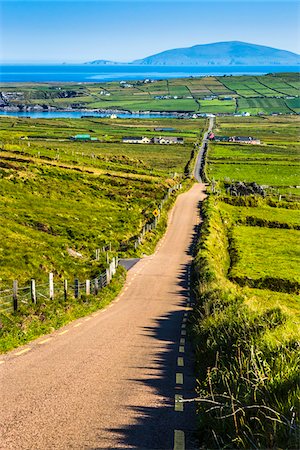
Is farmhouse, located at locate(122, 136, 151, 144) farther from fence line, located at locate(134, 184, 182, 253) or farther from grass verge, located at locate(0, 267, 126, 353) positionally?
grass verge, located at locate(0, 267, 126, 353)

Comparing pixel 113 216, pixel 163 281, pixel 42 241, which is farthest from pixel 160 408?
pixel 113 216

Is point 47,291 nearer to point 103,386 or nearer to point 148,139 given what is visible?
point 103,386

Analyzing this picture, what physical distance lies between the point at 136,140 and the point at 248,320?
175 meters

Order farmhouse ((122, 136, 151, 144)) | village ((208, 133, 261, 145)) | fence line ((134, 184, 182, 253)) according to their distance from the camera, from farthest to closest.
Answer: village ((208, 133, 261, 145)) < farmhouse ((122, 136, 151, 144)) < fence line ((134, 184, 182, 253))

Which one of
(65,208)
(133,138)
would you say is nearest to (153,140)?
(133,138)

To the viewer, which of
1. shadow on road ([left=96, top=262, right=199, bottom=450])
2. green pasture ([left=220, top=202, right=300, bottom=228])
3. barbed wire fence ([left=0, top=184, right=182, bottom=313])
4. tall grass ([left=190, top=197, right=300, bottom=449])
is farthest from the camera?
green pasture ([left=220, top=202, right=300, bottom=228])

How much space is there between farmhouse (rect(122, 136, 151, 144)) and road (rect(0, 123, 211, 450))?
531 ft

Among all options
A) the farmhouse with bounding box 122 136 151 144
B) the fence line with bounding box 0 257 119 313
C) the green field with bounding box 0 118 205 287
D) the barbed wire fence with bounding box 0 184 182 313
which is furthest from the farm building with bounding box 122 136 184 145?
the fence line with bounding box 0 257 119 313

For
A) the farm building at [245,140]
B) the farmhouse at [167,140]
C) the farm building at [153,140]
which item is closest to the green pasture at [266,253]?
the farm building at [153,140]

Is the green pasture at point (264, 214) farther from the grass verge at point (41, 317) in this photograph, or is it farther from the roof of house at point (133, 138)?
the roof of house at point (133, 138)

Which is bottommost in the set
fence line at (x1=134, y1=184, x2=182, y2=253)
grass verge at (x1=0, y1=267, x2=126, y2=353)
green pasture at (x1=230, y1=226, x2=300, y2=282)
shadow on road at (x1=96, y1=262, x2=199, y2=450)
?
green pasture at (x1=230, y1=226, x2=300, y2=282)

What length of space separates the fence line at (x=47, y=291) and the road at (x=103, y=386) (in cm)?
222

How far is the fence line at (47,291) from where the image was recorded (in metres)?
22.2

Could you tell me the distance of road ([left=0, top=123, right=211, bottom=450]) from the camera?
10461mm
